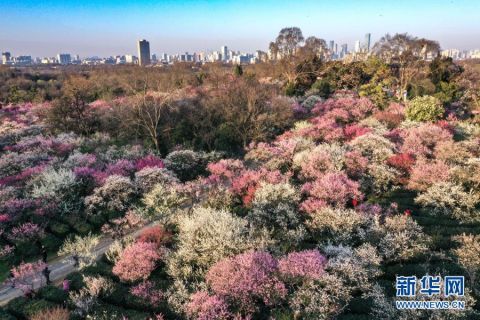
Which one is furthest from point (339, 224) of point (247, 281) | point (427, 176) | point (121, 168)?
point (121, 168)

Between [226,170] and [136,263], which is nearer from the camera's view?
[136,263]

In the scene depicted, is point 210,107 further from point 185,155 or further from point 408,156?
point 408,156

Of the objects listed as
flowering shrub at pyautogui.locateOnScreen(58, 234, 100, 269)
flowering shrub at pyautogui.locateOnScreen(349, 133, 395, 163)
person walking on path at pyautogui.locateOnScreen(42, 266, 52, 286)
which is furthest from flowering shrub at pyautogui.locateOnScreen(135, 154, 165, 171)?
flowering shrub at pyautogui.locateOnScreen(349, 133, 395, 163)

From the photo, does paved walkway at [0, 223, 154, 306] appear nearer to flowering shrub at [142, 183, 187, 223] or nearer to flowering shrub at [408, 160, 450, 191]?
flowering shrub at [142, 183, 187, 223]

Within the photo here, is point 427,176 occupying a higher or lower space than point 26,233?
higher

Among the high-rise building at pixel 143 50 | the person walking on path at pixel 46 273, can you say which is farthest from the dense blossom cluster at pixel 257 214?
the high-rise building at pixel 143 50

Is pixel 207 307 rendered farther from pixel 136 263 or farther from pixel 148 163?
pixel 148 163

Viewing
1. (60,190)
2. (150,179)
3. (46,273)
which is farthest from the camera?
(150,179)
